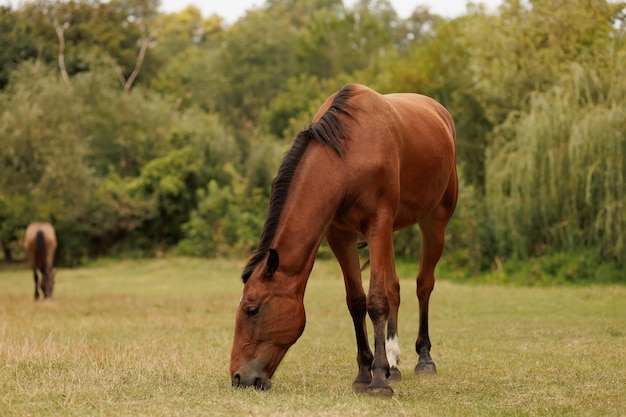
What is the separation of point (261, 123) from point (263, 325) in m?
47.4

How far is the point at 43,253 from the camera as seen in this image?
20.0 m

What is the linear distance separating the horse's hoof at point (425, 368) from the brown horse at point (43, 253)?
13.7 m

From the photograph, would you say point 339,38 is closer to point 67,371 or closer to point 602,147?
point 602,147

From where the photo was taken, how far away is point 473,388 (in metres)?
6.38

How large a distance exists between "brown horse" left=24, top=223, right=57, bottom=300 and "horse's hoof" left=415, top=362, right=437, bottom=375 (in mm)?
13656

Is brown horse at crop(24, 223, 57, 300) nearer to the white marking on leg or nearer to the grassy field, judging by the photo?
the grassy field

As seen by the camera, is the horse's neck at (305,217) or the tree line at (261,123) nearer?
the horse's neck at (305,217)

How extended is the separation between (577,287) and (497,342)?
29.9ft

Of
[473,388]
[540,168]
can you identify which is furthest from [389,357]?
[540,168]

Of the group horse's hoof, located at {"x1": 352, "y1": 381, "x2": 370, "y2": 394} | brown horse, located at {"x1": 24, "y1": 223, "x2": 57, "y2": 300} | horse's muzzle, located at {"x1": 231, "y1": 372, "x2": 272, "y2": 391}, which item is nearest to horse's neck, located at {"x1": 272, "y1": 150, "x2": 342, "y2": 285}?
horse's muzzle, located at {"x1": 231, "y1": 372, "x2": 272, "y2": 391}

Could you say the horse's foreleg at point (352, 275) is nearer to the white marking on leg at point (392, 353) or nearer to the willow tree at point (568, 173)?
the white marking on leg at point (392, 353)

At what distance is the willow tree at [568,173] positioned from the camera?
1812 centimetres

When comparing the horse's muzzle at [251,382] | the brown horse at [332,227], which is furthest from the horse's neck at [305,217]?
the horse's muzzle at [251,382]

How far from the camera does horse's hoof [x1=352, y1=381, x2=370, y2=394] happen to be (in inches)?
244
